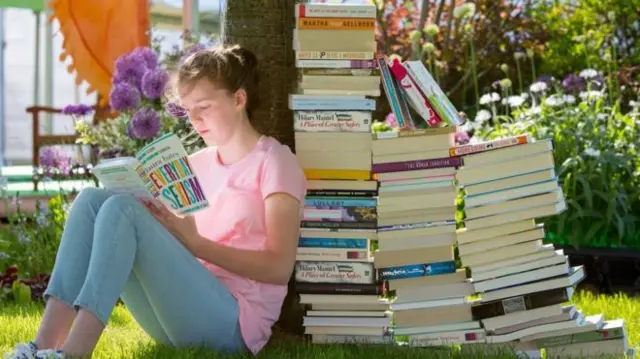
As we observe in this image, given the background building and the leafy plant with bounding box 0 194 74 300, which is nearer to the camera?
the leafy plant with bounding box 0 194 74 300

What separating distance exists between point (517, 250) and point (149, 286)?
1094 mm

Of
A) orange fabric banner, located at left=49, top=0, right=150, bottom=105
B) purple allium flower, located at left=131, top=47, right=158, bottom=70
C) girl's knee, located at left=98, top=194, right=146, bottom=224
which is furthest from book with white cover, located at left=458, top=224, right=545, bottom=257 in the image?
orange fabric banner, located at left=49, top=0, right=150, bottom=105

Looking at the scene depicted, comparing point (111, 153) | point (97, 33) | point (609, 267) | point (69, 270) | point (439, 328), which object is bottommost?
point (609, 267)

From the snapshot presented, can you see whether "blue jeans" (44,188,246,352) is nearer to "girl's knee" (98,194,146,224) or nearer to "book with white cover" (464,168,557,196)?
"girl's knee" (98,194,146,224)

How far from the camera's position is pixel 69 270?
2889 mm

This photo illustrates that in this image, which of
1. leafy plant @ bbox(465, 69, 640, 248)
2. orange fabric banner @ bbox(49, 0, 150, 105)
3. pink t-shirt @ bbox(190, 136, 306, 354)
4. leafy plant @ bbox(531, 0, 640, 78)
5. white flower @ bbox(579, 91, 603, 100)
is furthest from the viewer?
leafy plant @ bbox(531, 0, 640, 78)

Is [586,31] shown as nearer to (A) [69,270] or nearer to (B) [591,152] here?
(B) [591,152]

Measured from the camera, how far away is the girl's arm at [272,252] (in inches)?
116

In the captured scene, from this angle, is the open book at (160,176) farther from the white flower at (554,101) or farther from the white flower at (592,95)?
the white flower at (592,95)

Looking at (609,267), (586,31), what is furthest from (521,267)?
(586,31)

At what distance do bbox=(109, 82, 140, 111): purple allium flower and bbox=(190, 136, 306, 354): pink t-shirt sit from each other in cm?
197

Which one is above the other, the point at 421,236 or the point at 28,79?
the point at 28,79

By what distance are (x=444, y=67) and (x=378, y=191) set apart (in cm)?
459

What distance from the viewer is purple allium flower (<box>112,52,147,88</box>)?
5082 millimetres
